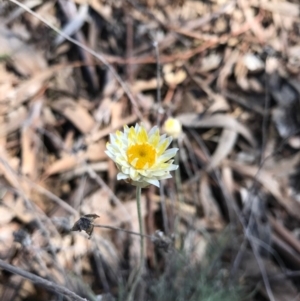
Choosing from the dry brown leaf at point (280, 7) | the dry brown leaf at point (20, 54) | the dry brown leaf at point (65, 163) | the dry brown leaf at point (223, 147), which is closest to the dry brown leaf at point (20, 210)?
the dry brown leaf at point (65, 163)

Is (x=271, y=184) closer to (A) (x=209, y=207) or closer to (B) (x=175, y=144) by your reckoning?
(A) (x=209, y=207)

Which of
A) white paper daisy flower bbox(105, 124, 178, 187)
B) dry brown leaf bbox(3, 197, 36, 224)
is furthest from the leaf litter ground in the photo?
white paper daisy flower bbox(105, 124, 178, 187)

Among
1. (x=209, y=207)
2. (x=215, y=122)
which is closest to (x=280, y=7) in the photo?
(x=215, y=122)

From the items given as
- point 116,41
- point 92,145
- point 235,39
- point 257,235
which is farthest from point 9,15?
point 257,235

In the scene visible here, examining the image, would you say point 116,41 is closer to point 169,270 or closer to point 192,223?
point 192,223

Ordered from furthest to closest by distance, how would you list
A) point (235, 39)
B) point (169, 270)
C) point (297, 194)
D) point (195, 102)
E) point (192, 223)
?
1. point (235, 39)
2. point (195, 102)
3. point (297, 194)
4. point (192, 223)
5. point (169, 270)
